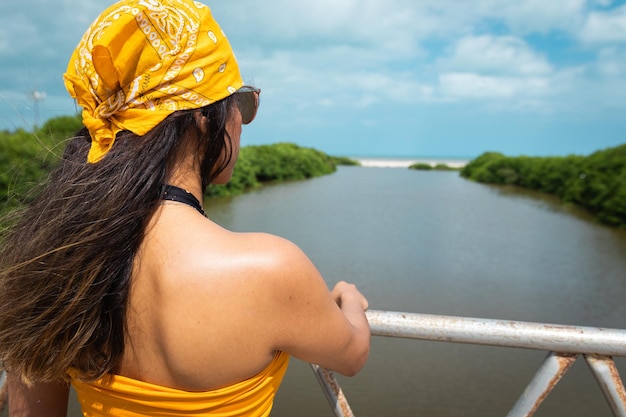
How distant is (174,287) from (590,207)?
9676 mm

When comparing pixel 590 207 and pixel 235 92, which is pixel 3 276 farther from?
pixel 590 207

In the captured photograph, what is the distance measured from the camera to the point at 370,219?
870 cm

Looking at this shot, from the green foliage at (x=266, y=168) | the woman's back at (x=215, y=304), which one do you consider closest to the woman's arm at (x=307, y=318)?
the woman's back at (x=215, y=304)

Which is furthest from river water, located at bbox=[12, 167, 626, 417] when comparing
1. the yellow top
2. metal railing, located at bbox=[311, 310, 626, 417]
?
the yellow top

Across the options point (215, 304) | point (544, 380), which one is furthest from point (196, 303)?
point (544, 380)

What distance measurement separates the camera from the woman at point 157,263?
48cm

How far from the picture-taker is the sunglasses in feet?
1.99

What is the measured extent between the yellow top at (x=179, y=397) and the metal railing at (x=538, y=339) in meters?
0.29

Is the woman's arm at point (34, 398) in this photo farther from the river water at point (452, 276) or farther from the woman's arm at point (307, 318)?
the river water at point (452, 276)

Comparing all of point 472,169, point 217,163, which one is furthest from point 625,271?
point 472,169

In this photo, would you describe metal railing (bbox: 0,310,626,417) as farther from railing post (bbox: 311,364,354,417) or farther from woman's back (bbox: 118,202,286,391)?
woman's back (bbox: 118,202,286,391)

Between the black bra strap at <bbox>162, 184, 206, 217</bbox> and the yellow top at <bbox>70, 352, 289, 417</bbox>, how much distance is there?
0.22 m

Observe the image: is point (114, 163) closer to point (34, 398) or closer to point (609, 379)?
point (34, 398)

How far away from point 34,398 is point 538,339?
2.76 ft
